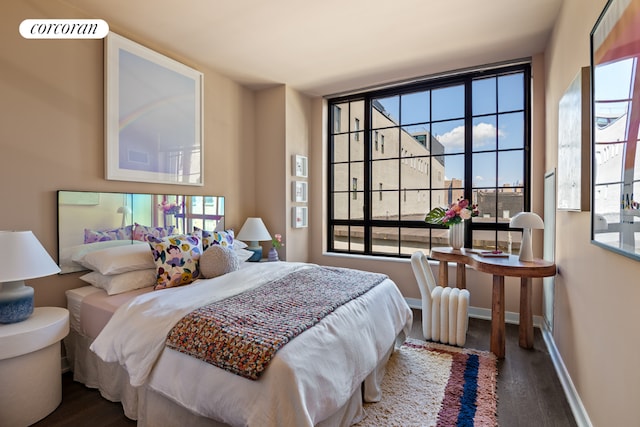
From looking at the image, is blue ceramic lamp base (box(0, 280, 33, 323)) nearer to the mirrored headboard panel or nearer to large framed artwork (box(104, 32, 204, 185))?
the mirrored headboard panel

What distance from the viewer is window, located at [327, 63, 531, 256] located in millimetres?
3396

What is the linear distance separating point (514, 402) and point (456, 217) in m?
1.59

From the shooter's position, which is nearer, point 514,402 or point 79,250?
point 514,402

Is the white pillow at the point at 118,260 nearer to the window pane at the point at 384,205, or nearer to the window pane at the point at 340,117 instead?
the window pane at the point at 384,205

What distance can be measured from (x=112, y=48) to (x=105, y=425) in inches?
108

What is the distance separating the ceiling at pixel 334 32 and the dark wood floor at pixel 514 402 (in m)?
2.77

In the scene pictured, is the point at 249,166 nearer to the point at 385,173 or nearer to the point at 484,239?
the point at 385,173

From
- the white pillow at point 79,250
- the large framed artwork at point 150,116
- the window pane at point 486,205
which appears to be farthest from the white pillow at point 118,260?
the window pane at point 486,205

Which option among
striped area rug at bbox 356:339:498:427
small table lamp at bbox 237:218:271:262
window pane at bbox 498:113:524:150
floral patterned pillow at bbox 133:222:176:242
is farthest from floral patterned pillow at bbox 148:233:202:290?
window pane at bbox 498:113:524:150

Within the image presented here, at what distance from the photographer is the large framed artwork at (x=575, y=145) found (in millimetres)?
1689

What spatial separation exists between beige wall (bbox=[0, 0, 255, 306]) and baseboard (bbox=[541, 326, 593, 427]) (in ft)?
11.3

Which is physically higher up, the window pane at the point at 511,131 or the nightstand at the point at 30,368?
the window pane at the point at 511,131

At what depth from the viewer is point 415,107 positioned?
3916 mm

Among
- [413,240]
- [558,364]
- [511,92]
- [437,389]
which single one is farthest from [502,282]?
[511,92]
